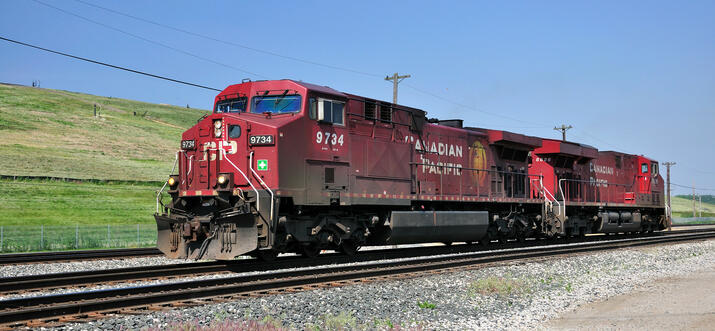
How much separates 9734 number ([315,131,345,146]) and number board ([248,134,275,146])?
1.22m

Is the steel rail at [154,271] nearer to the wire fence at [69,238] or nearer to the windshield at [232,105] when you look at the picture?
the windshield at [232,105]

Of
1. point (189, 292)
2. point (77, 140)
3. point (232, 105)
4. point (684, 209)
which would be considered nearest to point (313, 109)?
point (232, 105)

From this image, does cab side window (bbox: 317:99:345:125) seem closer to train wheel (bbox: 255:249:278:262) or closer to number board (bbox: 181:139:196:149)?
number board (bbox: 181:139:196:149)

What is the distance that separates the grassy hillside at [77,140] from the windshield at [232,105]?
35.4 m

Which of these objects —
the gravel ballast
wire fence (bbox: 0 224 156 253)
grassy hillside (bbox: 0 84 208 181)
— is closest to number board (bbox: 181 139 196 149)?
the gravel ballast

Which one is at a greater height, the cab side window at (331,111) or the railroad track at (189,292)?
the cab side window at (331,111)

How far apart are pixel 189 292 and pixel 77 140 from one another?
5322 centimetres

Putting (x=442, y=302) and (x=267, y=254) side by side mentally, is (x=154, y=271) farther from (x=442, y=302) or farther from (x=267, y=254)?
(x=442, y=302)

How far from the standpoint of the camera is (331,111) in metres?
13.2

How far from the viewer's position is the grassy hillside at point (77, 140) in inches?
1823

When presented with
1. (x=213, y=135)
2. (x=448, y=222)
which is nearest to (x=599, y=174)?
(x=448, y=222)

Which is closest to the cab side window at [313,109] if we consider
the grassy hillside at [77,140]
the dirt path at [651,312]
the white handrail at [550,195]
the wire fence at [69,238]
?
the dirt path at [651,312]

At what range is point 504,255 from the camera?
595 inches

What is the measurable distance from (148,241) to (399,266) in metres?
15.2
